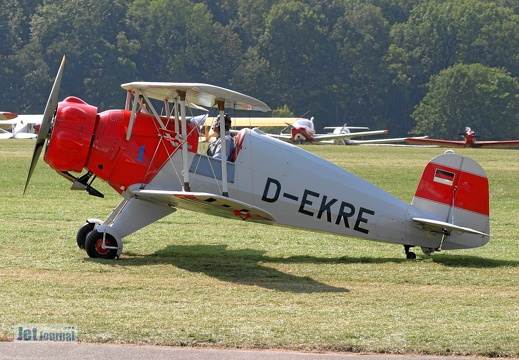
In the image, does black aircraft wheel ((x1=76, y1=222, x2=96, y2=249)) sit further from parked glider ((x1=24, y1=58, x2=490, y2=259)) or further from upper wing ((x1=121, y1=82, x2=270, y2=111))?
upper wing ((x1=121, y1=82, x2=270, y2=111))

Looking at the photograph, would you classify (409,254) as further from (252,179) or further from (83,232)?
(83,232)

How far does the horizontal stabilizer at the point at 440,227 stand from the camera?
12445 millimetres

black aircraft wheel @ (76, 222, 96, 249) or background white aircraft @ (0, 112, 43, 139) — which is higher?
black aircraft wheel @ (76, 222, 96, 249)

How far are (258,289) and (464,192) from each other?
3.35 metres

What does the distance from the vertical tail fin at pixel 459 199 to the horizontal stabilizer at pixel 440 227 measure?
0.22ft

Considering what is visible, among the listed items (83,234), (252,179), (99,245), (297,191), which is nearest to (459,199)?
(297,191)

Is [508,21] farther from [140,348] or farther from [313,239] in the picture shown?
[140,348]

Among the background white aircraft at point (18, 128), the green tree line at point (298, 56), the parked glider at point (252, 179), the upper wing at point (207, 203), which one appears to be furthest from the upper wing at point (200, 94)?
the green tree line at point (298, 56)

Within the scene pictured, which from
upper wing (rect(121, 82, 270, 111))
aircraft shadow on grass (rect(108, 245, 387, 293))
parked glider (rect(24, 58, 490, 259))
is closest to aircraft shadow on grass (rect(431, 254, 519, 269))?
parked glider (rect(24, 58, 490, 259))

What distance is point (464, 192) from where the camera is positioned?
12.8 m

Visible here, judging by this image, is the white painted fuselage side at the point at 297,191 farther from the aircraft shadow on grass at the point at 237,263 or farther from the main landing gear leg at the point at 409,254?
the aircraft shadow on grass at the point at 237,263

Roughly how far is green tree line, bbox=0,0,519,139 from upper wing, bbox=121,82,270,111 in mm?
79762

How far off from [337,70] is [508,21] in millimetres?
19255

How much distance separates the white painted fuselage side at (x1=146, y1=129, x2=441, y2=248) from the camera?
12.7 m
